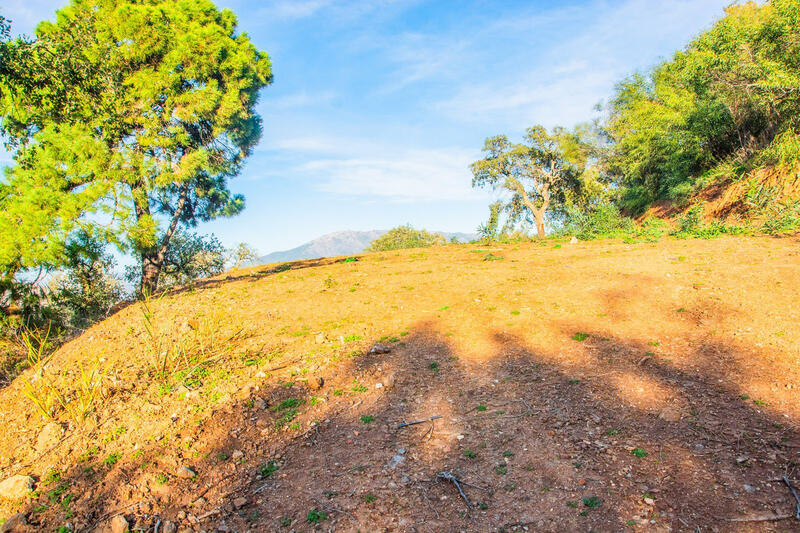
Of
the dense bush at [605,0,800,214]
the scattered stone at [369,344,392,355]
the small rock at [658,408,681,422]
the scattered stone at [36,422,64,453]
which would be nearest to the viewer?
the small rock at [658,408,681,422]

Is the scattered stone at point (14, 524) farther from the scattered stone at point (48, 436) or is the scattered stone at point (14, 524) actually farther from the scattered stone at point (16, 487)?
the scattered stone at point (48, 436)

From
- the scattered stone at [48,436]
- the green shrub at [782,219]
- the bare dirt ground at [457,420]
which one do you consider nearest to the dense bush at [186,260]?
the bare dirt ground at [457,420]

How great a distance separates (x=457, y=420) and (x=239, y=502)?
2.58 meters

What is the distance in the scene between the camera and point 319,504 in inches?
143

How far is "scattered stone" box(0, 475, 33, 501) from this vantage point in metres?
3.82

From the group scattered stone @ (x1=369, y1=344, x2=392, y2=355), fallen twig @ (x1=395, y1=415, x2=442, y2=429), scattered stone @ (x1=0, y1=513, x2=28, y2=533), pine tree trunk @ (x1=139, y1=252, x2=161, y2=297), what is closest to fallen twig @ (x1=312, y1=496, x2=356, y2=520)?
fallen twig @ (x1=395, y1=415, x2=442, y2=429)

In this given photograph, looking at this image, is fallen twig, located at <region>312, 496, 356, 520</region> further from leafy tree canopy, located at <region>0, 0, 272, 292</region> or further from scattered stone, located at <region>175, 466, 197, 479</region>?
leafy tree canopy, located at <region>0, 0, 272, 292</region>

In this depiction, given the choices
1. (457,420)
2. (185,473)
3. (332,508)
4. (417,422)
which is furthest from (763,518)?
(185,473)

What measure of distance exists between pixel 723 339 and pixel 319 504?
6.49 m

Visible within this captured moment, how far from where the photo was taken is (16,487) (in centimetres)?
388

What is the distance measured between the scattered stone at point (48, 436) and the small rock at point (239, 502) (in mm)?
2704

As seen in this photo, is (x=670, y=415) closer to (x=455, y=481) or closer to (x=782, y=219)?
(x=455, y=481)

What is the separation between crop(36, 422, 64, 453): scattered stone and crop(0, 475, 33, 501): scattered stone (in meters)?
0.68

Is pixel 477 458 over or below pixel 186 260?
below
